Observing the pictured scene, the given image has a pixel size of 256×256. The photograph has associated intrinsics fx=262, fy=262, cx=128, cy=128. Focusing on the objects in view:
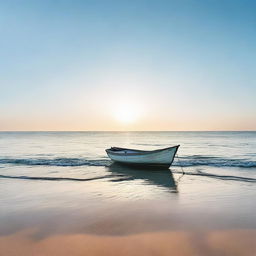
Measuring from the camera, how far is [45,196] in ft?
36.3

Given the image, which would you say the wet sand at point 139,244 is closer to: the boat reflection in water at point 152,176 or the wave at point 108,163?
the boat reflection in water at point 152,176

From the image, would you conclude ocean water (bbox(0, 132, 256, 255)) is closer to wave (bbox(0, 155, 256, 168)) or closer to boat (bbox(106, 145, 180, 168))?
boat (bbox(106, 145, 180, 168))

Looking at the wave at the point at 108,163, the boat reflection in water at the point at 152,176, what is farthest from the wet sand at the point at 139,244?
the wave at the point at 108,163

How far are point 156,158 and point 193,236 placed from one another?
1288 cm

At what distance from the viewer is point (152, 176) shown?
17.3 metres

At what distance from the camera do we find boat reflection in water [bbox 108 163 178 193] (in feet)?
47.0

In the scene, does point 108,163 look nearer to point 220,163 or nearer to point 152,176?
point 152,176

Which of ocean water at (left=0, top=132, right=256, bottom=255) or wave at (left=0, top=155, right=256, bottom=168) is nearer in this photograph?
ocean water at (left=0, top=132, right=256, bottom=255)

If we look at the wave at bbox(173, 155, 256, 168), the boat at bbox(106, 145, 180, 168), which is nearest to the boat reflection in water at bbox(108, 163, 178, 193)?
the boat at bbox(106, 145, 180, 168)

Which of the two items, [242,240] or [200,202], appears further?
[200,202]

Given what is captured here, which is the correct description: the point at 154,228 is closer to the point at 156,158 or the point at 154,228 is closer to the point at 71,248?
A: the point at 71,248

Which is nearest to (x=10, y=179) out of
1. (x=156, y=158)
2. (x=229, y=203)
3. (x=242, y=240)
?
(x=156, y=158)

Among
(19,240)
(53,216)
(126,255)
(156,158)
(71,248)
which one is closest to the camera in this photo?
(126,255)

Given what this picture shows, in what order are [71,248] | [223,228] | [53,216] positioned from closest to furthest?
[71,248] < [223,228] < [53,216]
